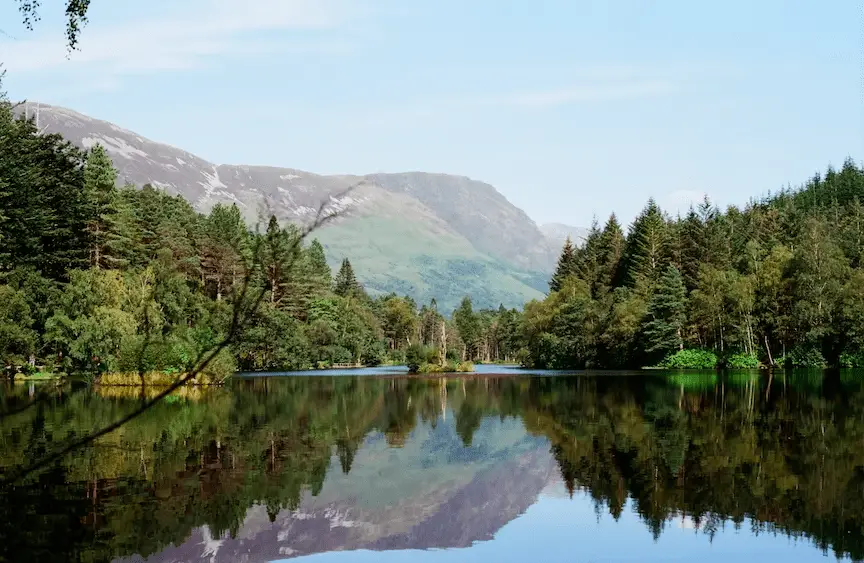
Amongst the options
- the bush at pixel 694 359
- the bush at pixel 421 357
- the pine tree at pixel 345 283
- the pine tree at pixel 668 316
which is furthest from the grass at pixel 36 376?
the pine tree at pixel 345 283

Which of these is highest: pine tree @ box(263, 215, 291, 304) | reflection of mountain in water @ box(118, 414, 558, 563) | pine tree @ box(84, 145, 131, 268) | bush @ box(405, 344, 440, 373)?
pine tree @ box(84, 145, 131, 268)

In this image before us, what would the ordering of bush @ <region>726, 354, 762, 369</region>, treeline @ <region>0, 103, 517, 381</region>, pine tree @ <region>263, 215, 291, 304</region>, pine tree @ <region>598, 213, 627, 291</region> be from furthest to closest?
1. pine tree @ <region>598, 213, 627, 291</region>
2. bush @ <region>726, 354, 762, 369</region>
3. treeline @ <region>0, 103, 517, 381</region>
4. pine tree @ <region>263, 215, 291, 304</region>

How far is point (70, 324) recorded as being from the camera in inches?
2530

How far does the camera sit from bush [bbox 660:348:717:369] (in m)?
102

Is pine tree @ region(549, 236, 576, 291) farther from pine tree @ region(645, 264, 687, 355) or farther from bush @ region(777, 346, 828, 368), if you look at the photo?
bush @ region(777, 346, 828, 368)

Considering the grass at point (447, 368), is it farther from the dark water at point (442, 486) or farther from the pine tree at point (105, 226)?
the dark water at point (442, 486)

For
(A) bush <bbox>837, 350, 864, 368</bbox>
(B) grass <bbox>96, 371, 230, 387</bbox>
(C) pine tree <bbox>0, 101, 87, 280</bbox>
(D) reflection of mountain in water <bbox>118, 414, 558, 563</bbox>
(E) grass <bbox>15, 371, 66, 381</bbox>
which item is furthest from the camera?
(A) bush <bbox>837, 350, 864, 368</bbox>

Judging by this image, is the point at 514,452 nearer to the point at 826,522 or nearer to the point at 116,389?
the point at 826,522

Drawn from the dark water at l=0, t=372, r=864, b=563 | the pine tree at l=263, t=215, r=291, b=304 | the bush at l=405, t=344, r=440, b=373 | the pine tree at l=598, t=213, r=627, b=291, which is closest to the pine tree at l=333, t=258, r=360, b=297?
the pine tree at l=598, t=213, r=627, b=291

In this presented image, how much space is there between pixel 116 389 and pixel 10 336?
426 inches

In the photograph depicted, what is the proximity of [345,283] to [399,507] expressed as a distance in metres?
158

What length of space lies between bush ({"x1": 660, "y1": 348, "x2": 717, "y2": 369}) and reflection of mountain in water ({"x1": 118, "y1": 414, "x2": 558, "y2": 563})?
238 ft

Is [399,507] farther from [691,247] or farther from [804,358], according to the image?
[691,247]

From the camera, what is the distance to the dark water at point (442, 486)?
18016 mm
